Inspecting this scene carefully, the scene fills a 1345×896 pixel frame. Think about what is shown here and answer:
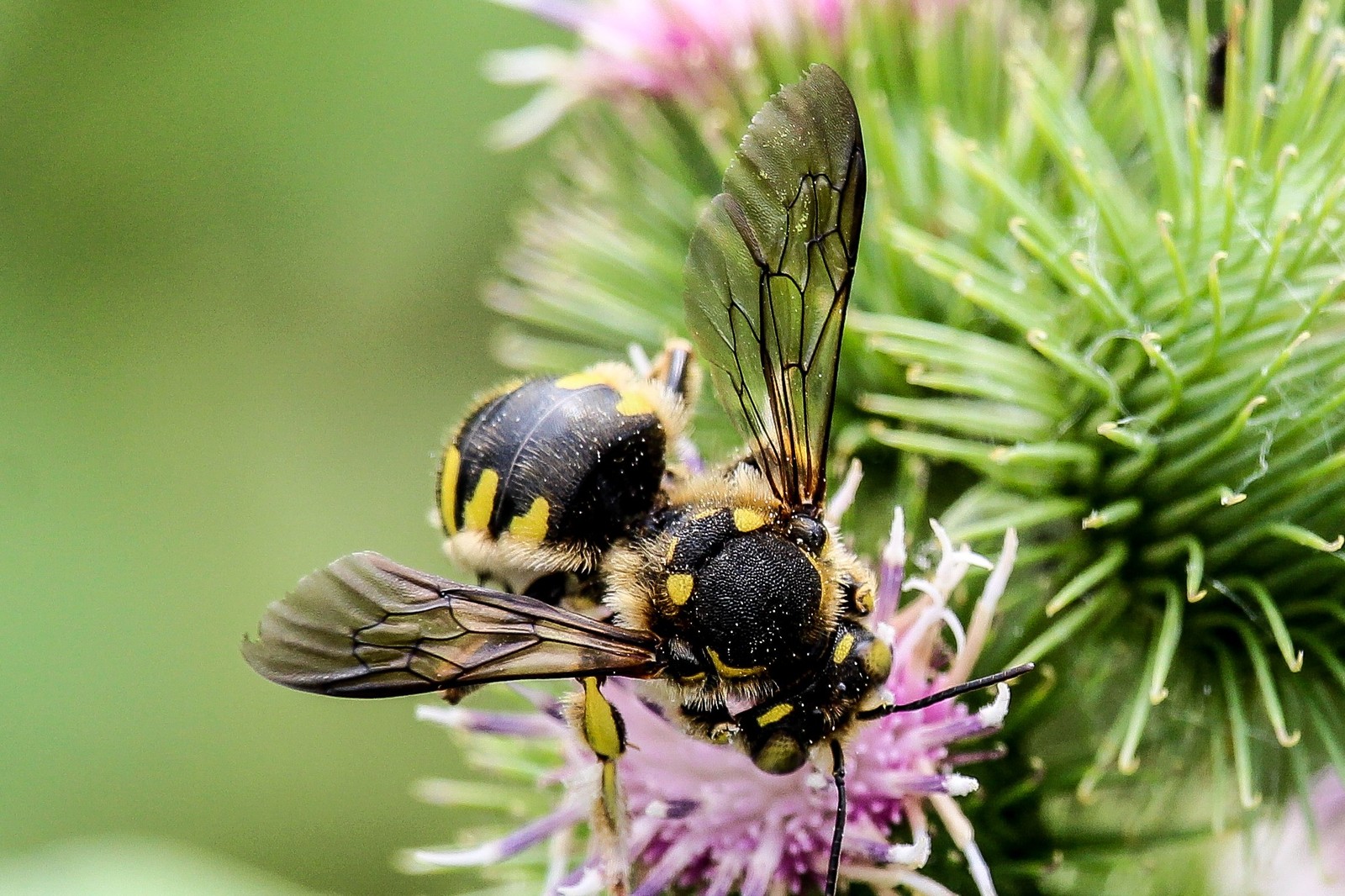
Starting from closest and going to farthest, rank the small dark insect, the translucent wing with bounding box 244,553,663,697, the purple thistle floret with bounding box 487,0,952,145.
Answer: the translucent wing with bounding box 244,553,663,697
the small dark insect
the purple thistle floret with bounding box 487,0,952,145

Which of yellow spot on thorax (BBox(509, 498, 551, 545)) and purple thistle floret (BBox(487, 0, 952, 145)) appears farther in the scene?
purple thistle floret (BBox(487, 0, 952, 145))

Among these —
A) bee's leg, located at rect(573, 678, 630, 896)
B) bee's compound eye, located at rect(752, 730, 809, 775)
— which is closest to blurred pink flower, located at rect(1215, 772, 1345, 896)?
bee's compound eye, located at rect(752, 730, 809, 775)

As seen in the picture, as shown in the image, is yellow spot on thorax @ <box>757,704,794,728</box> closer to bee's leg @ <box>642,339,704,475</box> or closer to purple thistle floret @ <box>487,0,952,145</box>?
bee's leg @ <box>642,339,704,475</box>

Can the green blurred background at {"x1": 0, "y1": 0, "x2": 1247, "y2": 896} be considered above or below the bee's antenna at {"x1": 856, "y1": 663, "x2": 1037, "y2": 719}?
above

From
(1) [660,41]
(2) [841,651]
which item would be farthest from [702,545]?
(1) [660,41]

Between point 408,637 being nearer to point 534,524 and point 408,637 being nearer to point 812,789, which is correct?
point 534,524

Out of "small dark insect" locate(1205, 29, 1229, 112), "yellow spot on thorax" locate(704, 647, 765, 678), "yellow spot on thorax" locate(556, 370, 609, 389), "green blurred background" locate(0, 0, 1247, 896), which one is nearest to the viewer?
"yellow spot on thorax" locate(704, 647, 765, 678)
